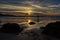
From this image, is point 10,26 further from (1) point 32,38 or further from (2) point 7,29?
(1) point 32,38

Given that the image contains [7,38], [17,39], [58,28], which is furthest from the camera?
[58,28]

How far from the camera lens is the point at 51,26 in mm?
17969

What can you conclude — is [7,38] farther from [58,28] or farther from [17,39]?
[58,28]

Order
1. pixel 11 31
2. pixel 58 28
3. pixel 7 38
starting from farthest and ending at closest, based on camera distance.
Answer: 1. pixel 11 31
2. pixel 58 28
3. pixel 7 38

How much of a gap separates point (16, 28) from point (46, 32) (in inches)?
158

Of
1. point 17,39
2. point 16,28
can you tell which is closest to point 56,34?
point 17,39

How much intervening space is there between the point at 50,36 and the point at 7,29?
5.43 metres

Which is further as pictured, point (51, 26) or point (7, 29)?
point (7, 29)

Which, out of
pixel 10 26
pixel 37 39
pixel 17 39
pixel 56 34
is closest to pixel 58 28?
pixel 56 34

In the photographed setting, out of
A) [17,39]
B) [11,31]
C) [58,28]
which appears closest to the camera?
[17,39]

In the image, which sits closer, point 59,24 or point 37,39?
point 37,39

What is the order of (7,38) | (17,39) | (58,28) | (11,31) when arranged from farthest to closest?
(11,31), (58,28), (7,38), (17,39)

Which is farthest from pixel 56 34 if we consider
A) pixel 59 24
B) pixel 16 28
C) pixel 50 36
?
pixel 16 28

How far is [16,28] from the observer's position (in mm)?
20031
